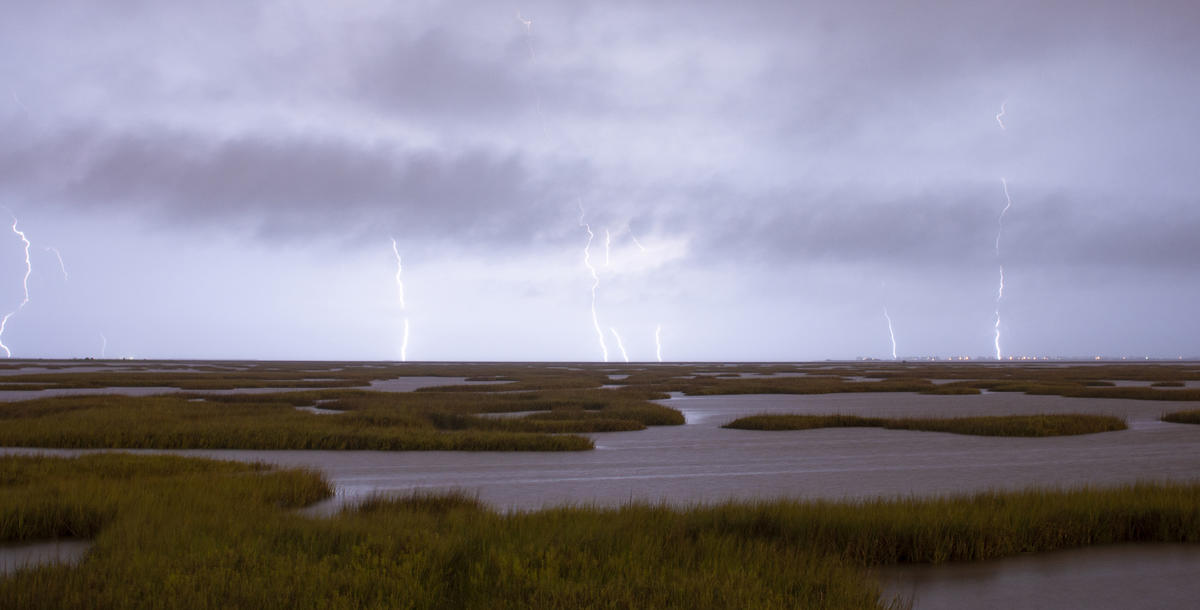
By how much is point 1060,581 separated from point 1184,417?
86.3 ft

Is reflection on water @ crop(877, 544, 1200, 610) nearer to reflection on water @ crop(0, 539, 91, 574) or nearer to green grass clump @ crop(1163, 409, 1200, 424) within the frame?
reflection on water @ crop(0, 539, 91, 574)

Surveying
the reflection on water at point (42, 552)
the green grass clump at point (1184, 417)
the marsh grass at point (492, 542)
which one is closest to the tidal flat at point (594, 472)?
the marsh grass at point (492, 542)

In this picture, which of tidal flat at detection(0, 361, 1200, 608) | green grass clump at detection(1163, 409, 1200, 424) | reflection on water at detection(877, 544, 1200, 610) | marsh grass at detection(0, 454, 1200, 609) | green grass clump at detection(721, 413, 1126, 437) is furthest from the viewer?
green grass clump at detection(1163, 409, 1200, 424)

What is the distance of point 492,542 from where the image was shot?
8016mm

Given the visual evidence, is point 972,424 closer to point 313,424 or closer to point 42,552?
point 313,424

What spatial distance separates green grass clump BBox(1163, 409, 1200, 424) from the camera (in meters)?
27.9

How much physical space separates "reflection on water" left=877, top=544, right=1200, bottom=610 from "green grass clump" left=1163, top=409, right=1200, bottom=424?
22947mm

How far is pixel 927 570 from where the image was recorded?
893cm

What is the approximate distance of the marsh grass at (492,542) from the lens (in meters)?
6.44

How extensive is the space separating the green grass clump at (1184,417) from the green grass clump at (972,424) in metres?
3.32

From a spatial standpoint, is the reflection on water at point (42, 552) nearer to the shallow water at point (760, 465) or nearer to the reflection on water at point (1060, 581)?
the shallow water at point (760, 465)

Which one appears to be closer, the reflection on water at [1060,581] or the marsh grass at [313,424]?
the reflection on water at [1060,581]

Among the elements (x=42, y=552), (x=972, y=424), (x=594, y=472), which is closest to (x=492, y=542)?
(x=42, y=552)

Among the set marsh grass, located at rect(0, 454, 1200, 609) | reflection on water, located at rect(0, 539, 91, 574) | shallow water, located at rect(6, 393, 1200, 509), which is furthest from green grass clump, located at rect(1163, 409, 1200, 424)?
reflection on water, located at rect(0, 539, 91, 574)
